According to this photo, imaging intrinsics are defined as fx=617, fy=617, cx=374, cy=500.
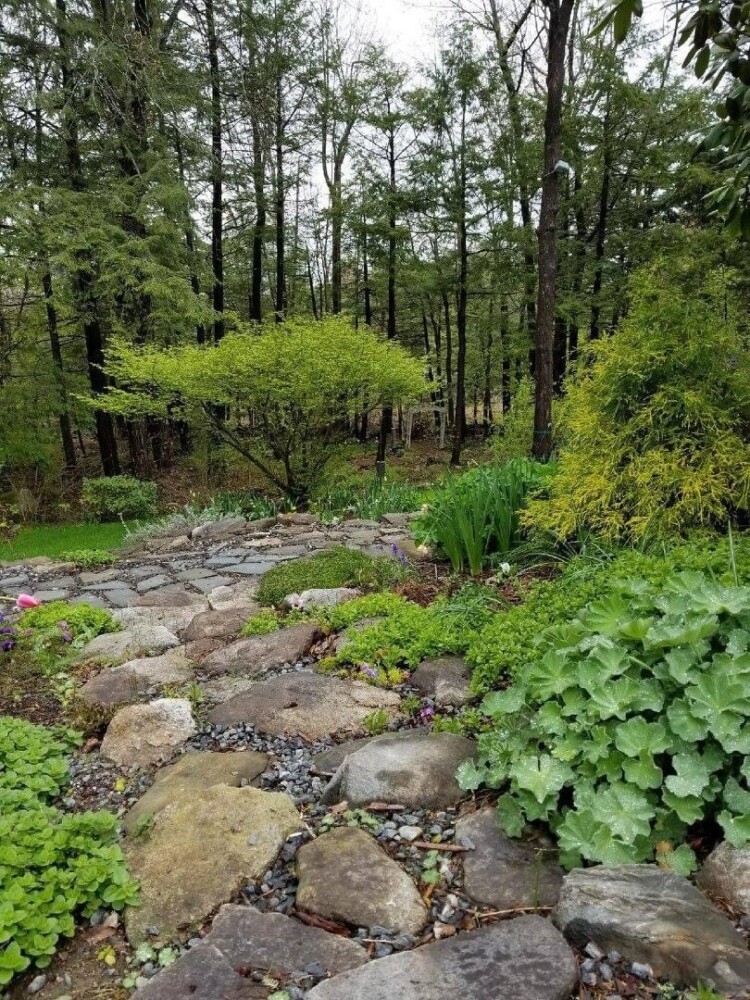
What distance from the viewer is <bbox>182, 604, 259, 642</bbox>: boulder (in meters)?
3.12

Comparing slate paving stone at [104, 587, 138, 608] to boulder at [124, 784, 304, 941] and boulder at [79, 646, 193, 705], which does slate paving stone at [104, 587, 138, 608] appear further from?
boulder at [124, 784, 304, 941]

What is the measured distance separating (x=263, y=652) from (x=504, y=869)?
5.18 feet

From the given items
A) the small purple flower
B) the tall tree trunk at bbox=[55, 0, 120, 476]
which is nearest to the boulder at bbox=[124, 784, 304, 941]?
the small purple flower

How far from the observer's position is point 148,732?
7.10 ft

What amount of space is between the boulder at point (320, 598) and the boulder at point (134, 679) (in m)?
0.65

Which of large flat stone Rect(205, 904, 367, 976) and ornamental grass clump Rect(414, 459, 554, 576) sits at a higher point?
ornamental grass clump Rect(414, 459, 554, 576)

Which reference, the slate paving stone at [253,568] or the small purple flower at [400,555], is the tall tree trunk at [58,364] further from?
the small purple flower at [400,555]

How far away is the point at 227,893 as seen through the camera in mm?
1423

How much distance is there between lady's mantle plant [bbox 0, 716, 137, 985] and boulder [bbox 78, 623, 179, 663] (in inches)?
43.7

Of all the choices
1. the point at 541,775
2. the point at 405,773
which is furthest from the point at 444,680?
the point at 541,775

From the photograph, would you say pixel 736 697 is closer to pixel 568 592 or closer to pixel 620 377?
pixel 568 592

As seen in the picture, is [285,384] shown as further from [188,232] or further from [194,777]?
[188,232]

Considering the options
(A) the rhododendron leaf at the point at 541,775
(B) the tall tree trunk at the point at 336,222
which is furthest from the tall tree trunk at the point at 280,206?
(A) the rhododendron leaf at the point at 541,775

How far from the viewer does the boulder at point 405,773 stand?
1.66 metres
